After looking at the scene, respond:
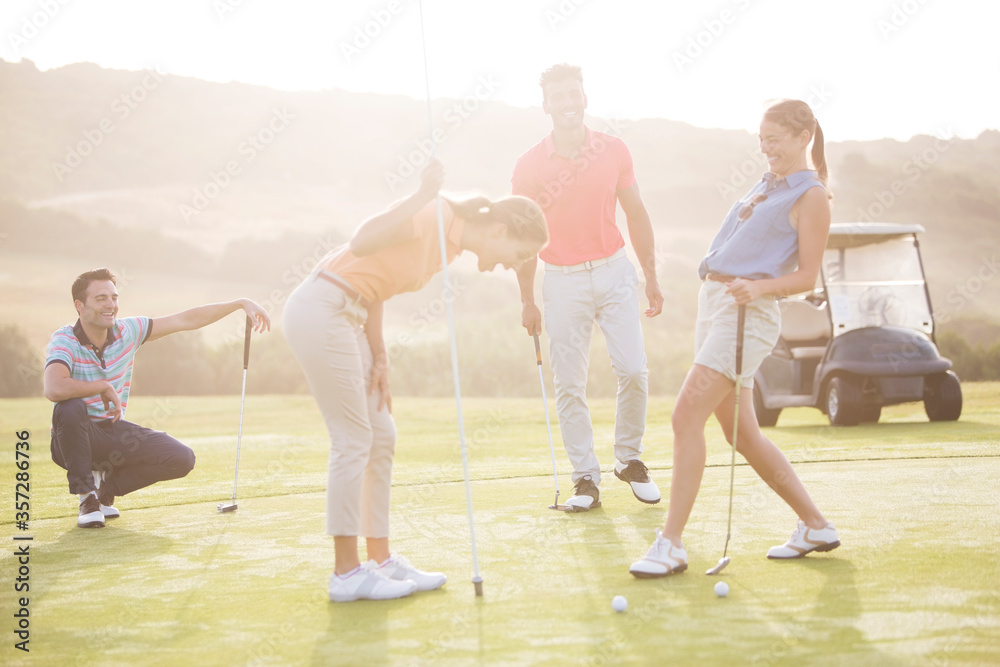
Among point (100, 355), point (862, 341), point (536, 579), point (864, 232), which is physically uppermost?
point (864, 232)

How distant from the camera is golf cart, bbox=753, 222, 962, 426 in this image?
8.88 m

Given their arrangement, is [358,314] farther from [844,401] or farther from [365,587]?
[844,401]

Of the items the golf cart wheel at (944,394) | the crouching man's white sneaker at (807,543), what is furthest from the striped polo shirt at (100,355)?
the golf cart wheel at (944,394)

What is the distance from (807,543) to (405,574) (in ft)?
4.82

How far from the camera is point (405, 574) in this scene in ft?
10.5

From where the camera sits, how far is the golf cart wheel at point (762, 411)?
9688mm

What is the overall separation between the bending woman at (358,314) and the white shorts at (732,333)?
733 mm

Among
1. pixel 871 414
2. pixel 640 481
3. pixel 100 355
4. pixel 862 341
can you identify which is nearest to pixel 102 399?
pixel 100 355

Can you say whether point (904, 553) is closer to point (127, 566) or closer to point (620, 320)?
point (620, 320)

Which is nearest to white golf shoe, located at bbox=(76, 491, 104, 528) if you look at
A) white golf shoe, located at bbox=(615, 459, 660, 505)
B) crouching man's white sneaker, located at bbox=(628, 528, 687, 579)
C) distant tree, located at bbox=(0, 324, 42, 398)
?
white golf shoe, located at bbox=(615, 459, 660, 505)

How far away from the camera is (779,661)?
2213 millimetres

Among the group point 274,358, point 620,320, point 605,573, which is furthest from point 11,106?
point 605,573

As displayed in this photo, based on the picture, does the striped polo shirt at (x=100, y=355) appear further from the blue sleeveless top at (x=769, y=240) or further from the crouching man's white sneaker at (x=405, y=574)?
the blue sleeveless top at (x=769, y=240)

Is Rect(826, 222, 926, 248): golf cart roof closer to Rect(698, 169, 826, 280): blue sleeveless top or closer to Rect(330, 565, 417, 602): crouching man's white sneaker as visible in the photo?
Rect(698, 169, 826, 280): blue sleeveless top
